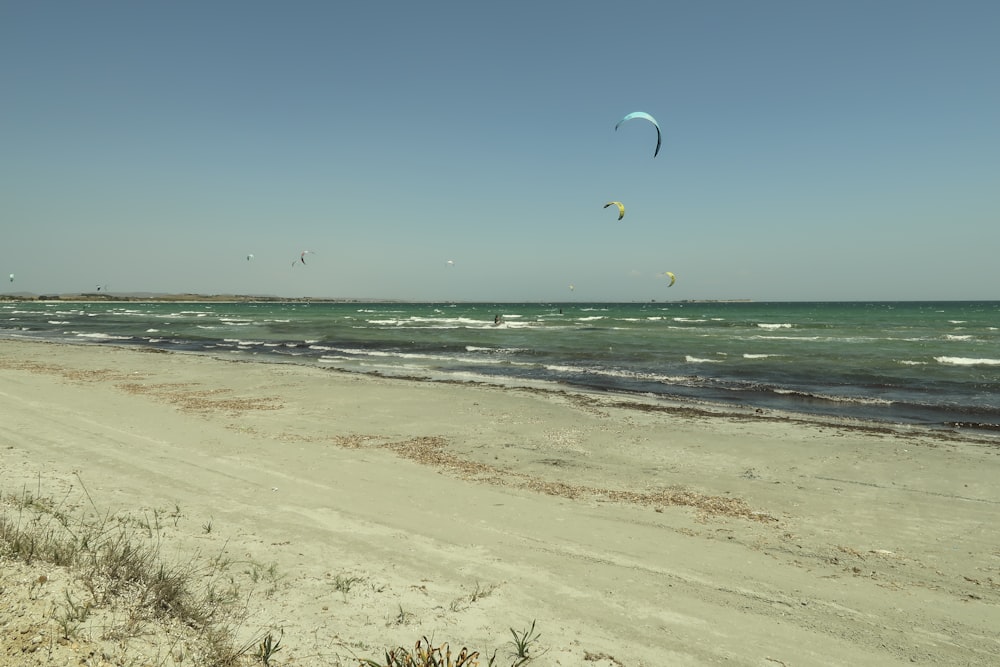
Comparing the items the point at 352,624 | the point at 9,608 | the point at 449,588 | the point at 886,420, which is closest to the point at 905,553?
the point at 449,588

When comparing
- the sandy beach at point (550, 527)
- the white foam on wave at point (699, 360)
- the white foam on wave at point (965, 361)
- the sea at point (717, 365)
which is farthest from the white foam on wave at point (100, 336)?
the white foam on wave at point (965, 361)

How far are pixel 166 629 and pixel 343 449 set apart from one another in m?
6.86

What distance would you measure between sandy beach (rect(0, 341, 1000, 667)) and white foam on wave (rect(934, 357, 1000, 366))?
1661cm

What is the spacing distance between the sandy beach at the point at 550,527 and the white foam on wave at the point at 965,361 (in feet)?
54.5

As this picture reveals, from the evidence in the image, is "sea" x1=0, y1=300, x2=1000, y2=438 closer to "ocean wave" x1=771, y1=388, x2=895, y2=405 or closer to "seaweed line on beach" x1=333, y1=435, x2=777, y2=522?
"ocean wave" x1=771, y1=388, x2=895, y2=405

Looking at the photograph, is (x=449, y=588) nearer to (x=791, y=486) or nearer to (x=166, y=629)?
(x=166, y=629)

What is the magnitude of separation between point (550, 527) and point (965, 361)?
29161 mm

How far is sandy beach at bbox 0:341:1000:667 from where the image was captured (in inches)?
161

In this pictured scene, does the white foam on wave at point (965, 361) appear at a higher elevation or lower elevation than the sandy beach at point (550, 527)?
higher

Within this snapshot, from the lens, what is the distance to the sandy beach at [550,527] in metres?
4.10

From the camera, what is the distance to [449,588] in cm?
472

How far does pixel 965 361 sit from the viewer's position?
25.9m

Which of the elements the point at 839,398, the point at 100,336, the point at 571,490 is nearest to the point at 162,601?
the point at 571,490

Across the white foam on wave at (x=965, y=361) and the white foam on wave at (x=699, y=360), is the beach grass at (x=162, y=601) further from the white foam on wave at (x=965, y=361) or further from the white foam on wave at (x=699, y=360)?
the white foam on wave at (x=965, y=361)
